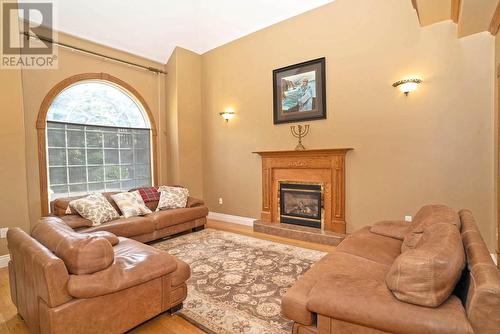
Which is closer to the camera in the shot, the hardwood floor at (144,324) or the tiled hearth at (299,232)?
the hardwood floor at (144,324)

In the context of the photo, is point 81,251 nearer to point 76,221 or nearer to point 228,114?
point 76,221

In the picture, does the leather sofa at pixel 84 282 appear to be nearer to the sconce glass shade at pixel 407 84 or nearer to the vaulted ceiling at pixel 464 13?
the sconce glass shade at pixel 407 84

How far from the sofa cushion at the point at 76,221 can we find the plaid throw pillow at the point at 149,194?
3.46ft

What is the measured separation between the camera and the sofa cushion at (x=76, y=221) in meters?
3.34

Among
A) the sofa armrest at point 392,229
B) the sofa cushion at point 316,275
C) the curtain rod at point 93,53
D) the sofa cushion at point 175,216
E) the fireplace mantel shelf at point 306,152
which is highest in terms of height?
the curtain rod at point 93,53

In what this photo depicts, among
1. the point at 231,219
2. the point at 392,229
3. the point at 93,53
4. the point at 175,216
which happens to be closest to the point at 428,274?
the point at 392,229

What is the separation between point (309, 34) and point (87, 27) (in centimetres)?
383

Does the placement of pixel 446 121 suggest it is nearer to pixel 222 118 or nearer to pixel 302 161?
pixel 302 161

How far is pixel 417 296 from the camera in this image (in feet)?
4.16

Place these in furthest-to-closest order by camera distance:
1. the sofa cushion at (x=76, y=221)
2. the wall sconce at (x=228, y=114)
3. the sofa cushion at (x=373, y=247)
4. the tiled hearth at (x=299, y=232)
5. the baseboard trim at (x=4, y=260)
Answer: the wall sconce at (x=228, y=114) → the tiled hearth at (x=299, y=232) → the sofa cushion at (x=76, y=221) → the baseboard trim at (x=4, y=260) → the sofa cushion at (x=373, y=247)

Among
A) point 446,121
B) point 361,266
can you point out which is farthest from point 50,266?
point 446,121

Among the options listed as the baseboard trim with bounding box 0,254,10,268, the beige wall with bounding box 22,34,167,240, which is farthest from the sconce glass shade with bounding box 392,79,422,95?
the baseboard trim with bounding box 0,254,10,268

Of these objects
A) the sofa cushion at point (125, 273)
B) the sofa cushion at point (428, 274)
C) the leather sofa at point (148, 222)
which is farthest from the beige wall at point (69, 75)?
the sofa cushion at point (428, 274)

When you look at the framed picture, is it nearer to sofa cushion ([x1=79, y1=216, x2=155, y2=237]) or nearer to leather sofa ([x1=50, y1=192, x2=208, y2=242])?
leather sofa ([x1=50, y1=192, x2=208, y2=242])
